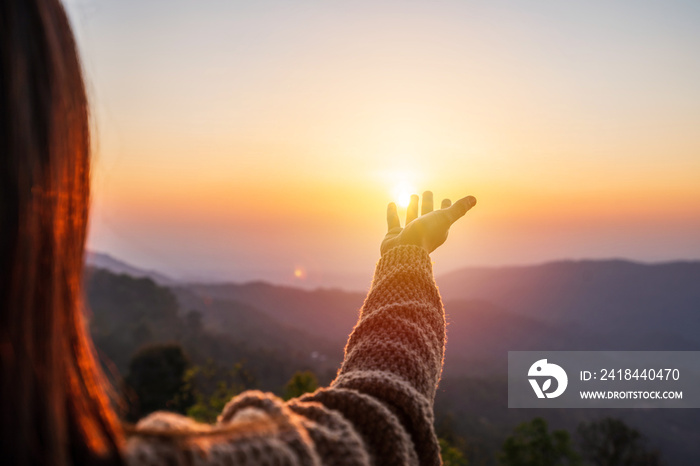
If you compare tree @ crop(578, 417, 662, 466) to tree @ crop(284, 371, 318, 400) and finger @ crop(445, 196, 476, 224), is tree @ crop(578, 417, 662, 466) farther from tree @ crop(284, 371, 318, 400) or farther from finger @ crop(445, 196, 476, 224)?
finger @ crop(445, 196, 476, 224)

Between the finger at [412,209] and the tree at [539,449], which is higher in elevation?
the finger at [412,209]

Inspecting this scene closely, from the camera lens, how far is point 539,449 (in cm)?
852

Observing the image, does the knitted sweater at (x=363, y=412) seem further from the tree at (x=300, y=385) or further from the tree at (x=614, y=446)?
the tree at (x=614, y=446)

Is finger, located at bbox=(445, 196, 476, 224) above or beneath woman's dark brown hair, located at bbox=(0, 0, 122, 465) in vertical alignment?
above

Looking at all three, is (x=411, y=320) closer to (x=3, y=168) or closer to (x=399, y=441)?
(x=399, y=441)

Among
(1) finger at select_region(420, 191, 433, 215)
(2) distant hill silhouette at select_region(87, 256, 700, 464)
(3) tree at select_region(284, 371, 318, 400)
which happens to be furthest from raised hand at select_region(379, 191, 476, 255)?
(2) distant hill silhouette at select_region(87, 256, 700, 464)

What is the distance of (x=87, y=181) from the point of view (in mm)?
590

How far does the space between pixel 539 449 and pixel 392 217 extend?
8.56m

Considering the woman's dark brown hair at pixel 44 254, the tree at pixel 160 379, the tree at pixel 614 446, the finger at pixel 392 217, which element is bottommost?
the tree at pixel 614 446

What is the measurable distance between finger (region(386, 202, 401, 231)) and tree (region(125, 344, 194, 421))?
9187 millimetres

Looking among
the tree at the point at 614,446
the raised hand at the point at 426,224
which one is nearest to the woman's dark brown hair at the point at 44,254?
the raised hand at the point at 426,224

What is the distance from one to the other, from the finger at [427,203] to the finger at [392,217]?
0.12m

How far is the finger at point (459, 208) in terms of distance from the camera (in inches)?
74.3

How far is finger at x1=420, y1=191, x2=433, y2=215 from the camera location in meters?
2.05
